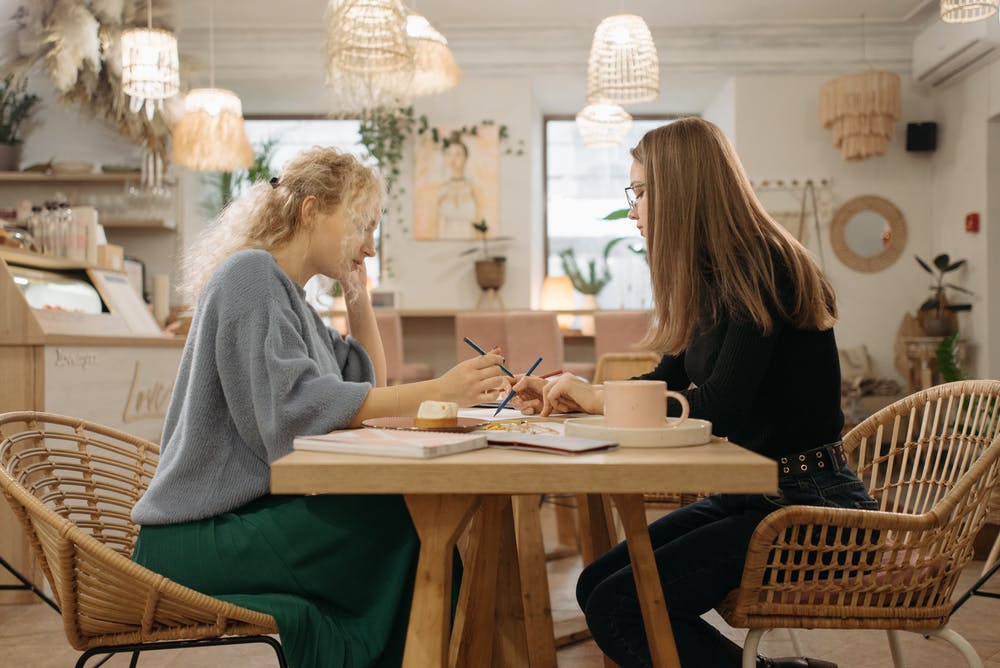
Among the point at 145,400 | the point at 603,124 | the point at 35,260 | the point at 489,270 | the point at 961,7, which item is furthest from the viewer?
the point at 489,270

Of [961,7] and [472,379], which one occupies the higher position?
[961,7]

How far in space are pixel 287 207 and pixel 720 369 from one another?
82 centimetres

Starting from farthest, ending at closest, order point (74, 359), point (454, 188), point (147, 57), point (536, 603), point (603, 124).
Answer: point (454, 188), point (603, 124), point (147, 57), point (74, 359), point (536, 603)

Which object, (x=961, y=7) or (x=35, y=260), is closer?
(x=35, y=260)

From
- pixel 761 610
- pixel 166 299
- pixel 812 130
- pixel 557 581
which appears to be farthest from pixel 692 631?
pixel 812 130

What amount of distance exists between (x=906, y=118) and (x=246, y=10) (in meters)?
4.95

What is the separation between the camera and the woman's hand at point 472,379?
1.41 meters

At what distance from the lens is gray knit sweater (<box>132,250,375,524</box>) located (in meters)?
1.27

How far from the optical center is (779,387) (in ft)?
4.79

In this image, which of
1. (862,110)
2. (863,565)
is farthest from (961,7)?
(863,565)

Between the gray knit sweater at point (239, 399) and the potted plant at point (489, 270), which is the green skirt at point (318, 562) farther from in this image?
the potted plant at point (489, 270)

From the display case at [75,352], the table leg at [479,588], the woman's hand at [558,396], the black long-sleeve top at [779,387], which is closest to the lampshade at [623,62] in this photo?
the display case at [75,352]

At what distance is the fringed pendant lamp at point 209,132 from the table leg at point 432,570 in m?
4.88

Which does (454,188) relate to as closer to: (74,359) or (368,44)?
(368,44)
